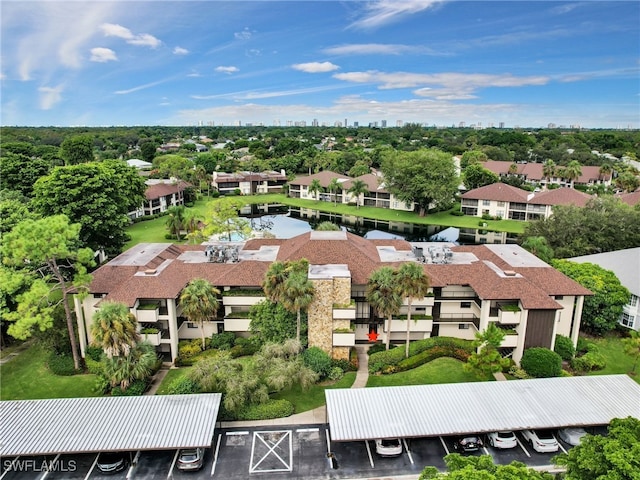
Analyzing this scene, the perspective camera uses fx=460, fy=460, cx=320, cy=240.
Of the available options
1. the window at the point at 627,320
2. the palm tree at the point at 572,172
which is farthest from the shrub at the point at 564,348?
the palm tree at the point at 572,172

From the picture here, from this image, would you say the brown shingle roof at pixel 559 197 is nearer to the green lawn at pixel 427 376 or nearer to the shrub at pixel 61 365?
the green lawn at pixel 427 376

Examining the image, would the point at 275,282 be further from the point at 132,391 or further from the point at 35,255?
the point at 35,255

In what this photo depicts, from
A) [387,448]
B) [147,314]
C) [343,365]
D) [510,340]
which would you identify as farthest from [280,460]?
[510,340]

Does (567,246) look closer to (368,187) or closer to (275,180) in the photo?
(368,187)

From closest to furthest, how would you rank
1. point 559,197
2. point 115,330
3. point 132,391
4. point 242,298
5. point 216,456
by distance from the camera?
point 216,456, point 115,330, point 132,391, point 242,298, point 559,197

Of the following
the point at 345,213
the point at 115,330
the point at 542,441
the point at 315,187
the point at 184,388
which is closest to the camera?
the point at 542,441

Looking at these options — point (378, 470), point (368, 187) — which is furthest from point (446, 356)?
point (368, 187)

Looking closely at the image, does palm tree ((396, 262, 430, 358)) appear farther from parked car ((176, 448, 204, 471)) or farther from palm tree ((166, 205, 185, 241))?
palm tree ((166, 205, 185, 241))
